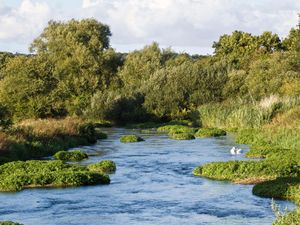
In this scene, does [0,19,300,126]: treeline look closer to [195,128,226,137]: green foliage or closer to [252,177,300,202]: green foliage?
[195,128,226,137]: green foliage

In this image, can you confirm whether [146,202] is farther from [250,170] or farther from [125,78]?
[125,78]

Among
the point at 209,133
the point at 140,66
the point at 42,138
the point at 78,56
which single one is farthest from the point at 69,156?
the point at 140,66

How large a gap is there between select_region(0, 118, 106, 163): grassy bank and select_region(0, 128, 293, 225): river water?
6.18 m

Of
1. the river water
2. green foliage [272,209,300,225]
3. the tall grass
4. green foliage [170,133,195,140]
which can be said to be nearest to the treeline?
the tall grass

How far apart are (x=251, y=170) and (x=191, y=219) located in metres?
7.87

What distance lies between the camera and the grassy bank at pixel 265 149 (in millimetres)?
23681

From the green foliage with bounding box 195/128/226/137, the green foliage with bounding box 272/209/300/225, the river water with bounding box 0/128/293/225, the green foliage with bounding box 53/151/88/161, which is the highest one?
the green foliage with bounding box 195/128/226/137

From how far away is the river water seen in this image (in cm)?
2036

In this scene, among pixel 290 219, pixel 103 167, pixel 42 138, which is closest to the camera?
pixel 290 219

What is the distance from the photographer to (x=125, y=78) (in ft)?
264

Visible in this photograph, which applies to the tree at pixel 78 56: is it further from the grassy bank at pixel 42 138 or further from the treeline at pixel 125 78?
the grassy bank at pixel 42 138

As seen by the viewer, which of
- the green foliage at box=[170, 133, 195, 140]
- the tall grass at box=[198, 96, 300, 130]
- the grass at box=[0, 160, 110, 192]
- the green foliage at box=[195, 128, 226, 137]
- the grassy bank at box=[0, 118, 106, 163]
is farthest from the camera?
the tall grass at box=[198, 96, 300, 130]

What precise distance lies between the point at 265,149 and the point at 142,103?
3431 cm

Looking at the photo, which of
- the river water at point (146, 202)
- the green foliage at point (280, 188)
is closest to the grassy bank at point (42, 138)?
the river water at point (146, 202)
